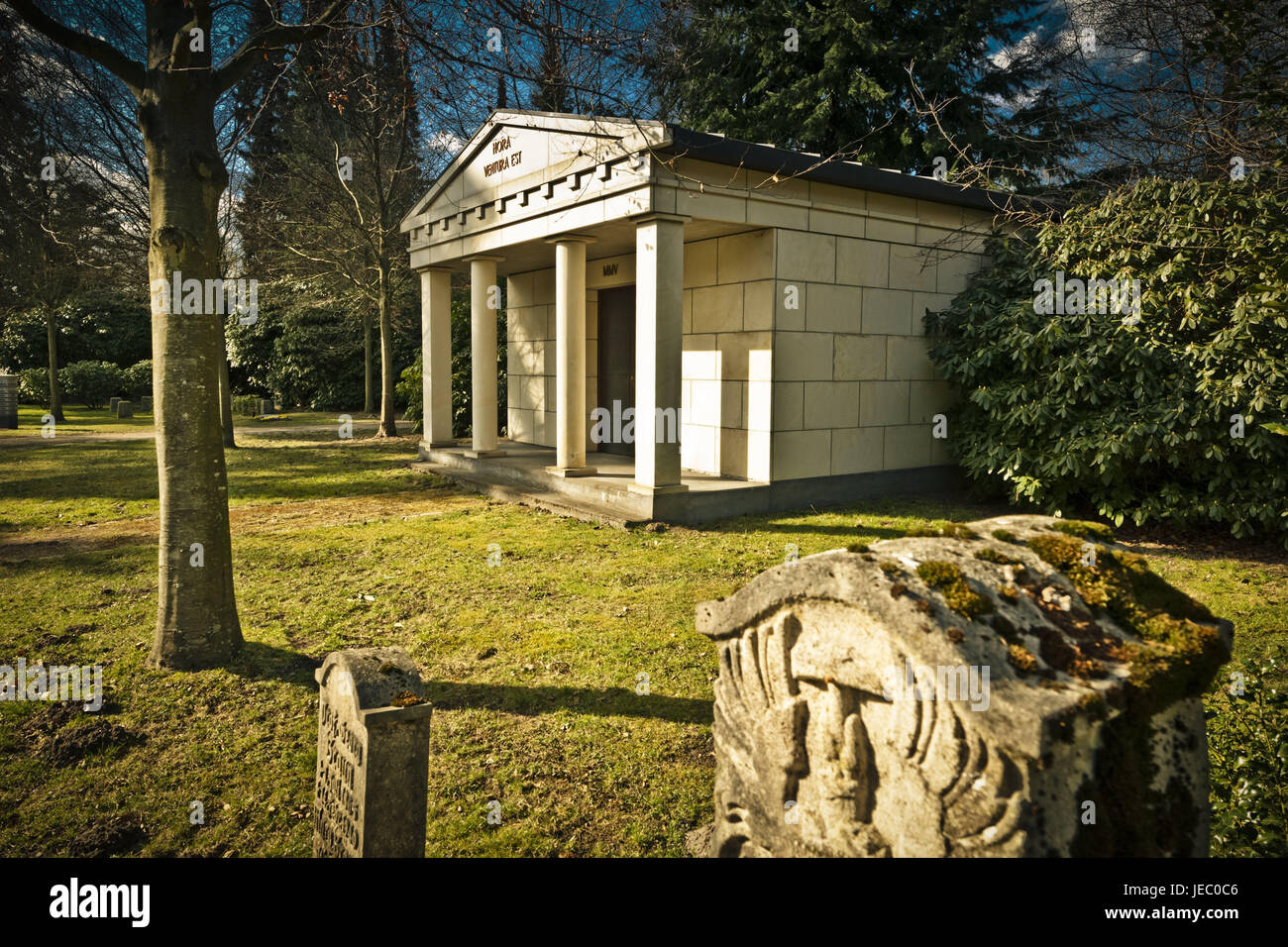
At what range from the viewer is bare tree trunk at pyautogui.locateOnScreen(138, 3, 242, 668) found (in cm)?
515

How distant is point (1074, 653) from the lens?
244cm

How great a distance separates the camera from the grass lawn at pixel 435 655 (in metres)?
3.78

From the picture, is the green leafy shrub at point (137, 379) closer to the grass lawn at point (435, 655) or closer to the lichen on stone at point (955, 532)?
the grass lawn at point (435, 655)

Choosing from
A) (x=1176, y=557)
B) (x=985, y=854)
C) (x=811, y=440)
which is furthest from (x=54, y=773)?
(x=1176, y=557)

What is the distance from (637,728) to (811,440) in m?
7.00

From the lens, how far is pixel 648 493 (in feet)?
→ 32.0

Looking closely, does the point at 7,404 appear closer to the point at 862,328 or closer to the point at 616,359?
the point at 616,359

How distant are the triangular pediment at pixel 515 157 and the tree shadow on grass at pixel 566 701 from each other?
597cm

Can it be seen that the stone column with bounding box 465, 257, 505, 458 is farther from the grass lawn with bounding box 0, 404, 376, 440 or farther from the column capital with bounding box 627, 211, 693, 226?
the grass lawn with bounding box 0, 404, 376, 440

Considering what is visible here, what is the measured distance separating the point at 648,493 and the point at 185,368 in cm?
552

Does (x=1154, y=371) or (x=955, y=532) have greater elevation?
(x=1154, y=371)

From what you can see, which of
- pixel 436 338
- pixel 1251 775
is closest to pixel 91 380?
pixel 436 338

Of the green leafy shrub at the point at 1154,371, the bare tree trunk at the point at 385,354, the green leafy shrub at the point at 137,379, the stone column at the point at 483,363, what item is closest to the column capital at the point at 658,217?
the green leafy shrub at the point at 1154,371

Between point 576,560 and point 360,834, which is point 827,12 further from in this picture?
point 360,834
